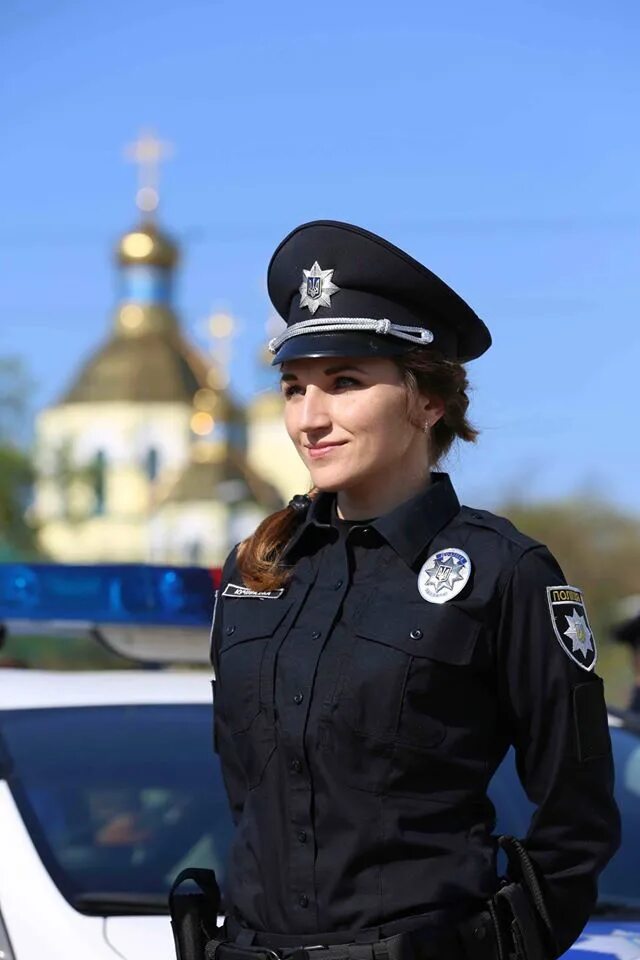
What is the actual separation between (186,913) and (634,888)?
1180 mm

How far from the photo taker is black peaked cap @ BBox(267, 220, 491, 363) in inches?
97.9

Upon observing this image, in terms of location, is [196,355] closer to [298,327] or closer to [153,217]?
[153,217]

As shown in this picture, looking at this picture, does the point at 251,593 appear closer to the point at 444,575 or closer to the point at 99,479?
the point at 444,575

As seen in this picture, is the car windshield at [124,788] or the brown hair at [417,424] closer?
the brown hair at [417,424]

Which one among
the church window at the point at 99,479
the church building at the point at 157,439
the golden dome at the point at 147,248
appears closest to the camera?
the church window at the point at 99,479

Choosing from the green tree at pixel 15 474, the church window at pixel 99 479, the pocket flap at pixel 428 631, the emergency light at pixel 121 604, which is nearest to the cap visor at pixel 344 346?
the pocket flap at pixel 428 631

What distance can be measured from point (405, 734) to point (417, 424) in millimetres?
435

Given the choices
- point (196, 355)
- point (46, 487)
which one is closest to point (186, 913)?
point (46, 487)

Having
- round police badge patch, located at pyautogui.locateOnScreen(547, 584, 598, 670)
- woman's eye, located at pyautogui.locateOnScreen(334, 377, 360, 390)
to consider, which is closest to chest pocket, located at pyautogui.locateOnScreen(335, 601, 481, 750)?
round police badge patch, located at pyautogui.locateOnScreen(547, 584, 598, 670)

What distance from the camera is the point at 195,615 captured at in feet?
12.7

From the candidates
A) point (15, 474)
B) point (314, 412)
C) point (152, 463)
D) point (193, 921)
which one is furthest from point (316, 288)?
point (152, 463)

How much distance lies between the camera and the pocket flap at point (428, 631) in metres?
2.33

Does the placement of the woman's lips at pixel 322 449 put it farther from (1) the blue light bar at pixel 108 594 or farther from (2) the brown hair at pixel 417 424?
(1) the blue light bar at pixel 108 594

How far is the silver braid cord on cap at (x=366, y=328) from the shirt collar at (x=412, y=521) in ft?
0.66
